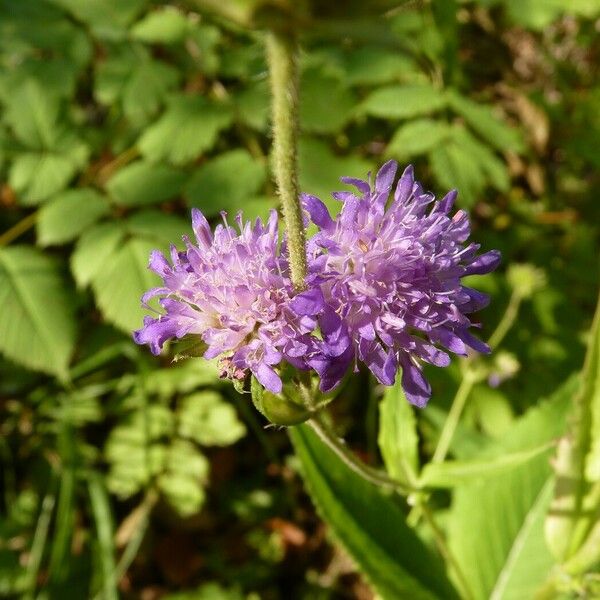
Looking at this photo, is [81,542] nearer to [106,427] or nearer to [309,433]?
[106,427]

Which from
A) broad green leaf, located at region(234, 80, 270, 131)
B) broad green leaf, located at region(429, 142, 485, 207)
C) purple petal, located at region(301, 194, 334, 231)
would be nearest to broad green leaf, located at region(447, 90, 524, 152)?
broad green leaf, located at region(429, 142, 485, 207)

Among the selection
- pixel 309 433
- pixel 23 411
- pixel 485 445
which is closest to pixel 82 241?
pixel 23 411

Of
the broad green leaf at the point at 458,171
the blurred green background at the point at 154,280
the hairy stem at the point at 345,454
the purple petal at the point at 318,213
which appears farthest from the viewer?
the blurred green background at the point at 154,280

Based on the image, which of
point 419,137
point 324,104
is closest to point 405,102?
point 419,137

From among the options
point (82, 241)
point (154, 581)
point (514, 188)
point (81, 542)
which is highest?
point (514, 188)

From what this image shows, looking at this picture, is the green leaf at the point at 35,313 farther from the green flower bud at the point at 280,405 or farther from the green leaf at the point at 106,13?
the green flower bud at the point at 280,405

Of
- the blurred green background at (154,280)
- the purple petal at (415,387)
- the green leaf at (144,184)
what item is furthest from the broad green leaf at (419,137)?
the purple petal at (415,387)
